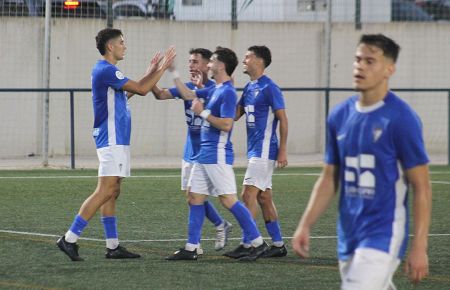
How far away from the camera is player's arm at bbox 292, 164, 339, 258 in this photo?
234 inches

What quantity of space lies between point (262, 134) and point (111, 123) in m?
1.53

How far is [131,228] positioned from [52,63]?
10943 mm

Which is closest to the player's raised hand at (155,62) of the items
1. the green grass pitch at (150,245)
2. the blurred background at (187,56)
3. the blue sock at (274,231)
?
the green grass pitch at (150,245)

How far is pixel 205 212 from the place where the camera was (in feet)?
36.1

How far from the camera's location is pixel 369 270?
5656 millimetres

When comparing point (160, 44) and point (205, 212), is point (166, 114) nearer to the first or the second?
point (160, 44)

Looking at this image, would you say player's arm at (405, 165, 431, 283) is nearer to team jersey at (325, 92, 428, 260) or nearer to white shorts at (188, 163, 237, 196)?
team jersey at (325, 92, 428, 260)

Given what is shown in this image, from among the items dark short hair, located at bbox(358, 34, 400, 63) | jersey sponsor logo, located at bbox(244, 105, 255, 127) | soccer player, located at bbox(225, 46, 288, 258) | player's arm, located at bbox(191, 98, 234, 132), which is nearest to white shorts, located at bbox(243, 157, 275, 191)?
soccer player, located at bbox(225, 46, 288, 258)

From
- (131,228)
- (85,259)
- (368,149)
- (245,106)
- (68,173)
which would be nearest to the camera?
(368,149)

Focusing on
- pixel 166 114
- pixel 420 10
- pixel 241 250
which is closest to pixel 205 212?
pixel 241 250

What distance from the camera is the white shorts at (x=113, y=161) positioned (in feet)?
33.4

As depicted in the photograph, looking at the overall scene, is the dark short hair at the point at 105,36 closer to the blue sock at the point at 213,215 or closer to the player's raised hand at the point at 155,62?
the player's raised hand at the point at 155,62

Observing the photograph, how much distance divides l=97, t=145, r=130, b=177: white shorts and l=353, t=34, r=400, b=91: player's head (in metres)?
4.56

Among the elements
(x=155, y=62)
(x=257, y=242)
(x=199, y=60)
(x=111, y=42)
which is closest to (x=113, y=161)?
(x=155, y=62)
